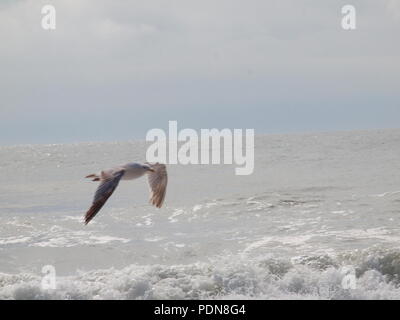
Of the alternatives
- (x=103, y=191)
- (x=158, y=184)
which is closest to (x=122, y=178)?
(x=103, y=191)

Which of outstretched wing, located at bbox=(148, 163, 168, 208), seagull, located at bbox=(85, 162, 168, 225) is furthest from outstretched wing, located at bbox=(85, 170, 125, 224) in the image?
outstretched wing, located at bbox=(148, 163, 168, 208)

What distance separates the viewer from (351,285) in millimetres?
11516

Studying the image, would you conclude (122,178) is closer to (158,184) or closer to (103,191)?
(103,191)

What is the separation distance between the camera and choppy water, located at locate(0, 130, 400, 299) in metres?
11.6

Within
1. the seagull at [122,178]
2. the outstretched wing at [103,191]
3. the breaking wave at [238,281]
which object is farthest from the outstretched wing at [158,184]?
the breaking wave at [238,281]

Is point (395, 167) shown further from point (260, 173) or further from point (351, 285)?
point (351, 285)

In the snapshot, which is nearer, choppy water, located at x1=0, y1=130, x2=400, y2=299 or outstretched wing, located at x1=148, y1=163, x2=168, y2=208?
outstretched wing, located at x1=148, y1=163, x2=168, y2=208

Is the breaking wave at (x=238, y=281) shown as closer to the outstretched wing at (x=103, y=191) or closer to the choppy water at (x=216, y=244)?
the choppy water at (x=216, y=244)

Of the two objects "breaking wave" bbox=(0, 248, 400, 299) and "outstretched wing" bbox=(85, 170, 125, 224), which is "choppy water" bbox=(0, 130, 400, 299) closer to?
"breaking wave" bbox=(0, 248, 400, 299)

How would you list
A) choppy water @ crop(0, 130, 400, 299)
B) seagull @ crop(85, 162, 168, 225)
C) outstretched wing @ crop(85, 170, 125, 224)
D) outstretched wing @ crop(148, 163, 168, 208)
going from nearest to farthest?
outstretched wing @ crop(85, 170, 125, 224) < seagull @ crop(85, 162, 168, 225) < outstretched wing @ crop(148, 163, 168, 208) < choppy water @ crop(0, 130, 400, 299)

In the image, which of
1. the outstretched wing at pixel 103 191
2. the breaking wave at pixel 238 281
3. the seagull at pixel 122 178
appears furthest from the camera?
the breaking wave at pixel 238 281

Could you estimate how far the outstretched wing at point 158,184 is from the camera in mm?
9648
